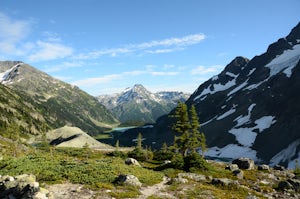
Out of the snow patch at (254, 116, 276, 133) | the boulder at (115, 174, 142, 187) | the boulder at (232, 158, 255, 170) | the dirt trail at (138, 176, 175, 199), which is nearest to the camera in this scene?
the dirt trail at (138, 176, 175, 199)

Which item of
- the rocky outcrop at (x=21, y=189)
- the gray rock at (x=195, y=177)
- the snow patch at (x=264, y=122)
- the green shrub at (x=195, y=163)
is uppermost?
the snow patch at (x=264, y=122)

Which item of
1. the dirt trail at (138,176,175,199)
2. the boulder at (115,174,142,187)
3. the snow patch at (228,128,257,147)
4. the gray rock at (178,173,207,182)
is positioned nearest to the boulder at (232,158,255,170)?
the gray rock at (178,173,207,182)

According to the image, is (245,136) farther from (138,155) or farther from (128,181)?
(128,181)

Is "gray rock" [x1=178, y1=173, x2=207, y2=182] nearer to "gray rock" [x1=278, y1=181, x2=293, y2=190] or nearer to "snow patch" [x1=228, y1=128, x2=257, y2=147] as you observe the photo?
"gray rock" [x1=278, y1=181, x2=293, y2=190]

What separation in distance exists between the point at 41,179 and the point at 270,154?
137567mm

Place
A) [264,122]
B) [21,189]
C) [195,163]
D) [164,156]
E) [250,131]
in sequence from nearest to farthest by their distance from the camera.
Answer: [21,189] < [195,163] < [164,156] < [250,131] < [264,122]

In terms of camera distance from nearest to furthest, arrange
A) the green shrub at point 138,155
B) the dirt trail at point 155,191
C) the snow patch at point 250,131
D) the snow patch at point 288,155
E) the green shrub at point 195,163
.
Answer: the dirt trail at point 155,191 → the green shrub at point 195,163 → the green shrub at point 138,155 → the snow patch at point 288,155 → the snow patch at point 250,131

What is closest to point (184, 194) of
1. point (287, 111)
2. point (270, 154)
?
point (270, 154)

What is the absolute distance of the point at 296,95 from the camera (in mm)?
183875

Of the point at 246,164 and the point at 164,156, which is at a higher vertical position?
the point at 246,164

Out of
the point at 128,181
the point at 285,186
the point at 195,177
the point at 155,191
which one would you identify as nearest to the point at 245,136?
the point at 285,186

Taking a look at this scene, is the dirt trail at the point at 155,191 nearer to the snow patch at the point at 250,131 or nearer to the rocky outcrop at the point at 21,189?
the rocky outcrop at the point at 21,189

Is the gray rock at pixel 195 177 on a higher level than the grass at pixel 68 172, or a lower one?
lower

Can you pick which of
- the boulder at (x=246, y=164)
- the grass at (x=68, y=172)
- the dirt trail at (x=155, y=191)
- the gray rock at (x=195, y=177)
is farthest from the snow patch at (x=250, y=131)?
the dirt trail at (x=155, y=191)
